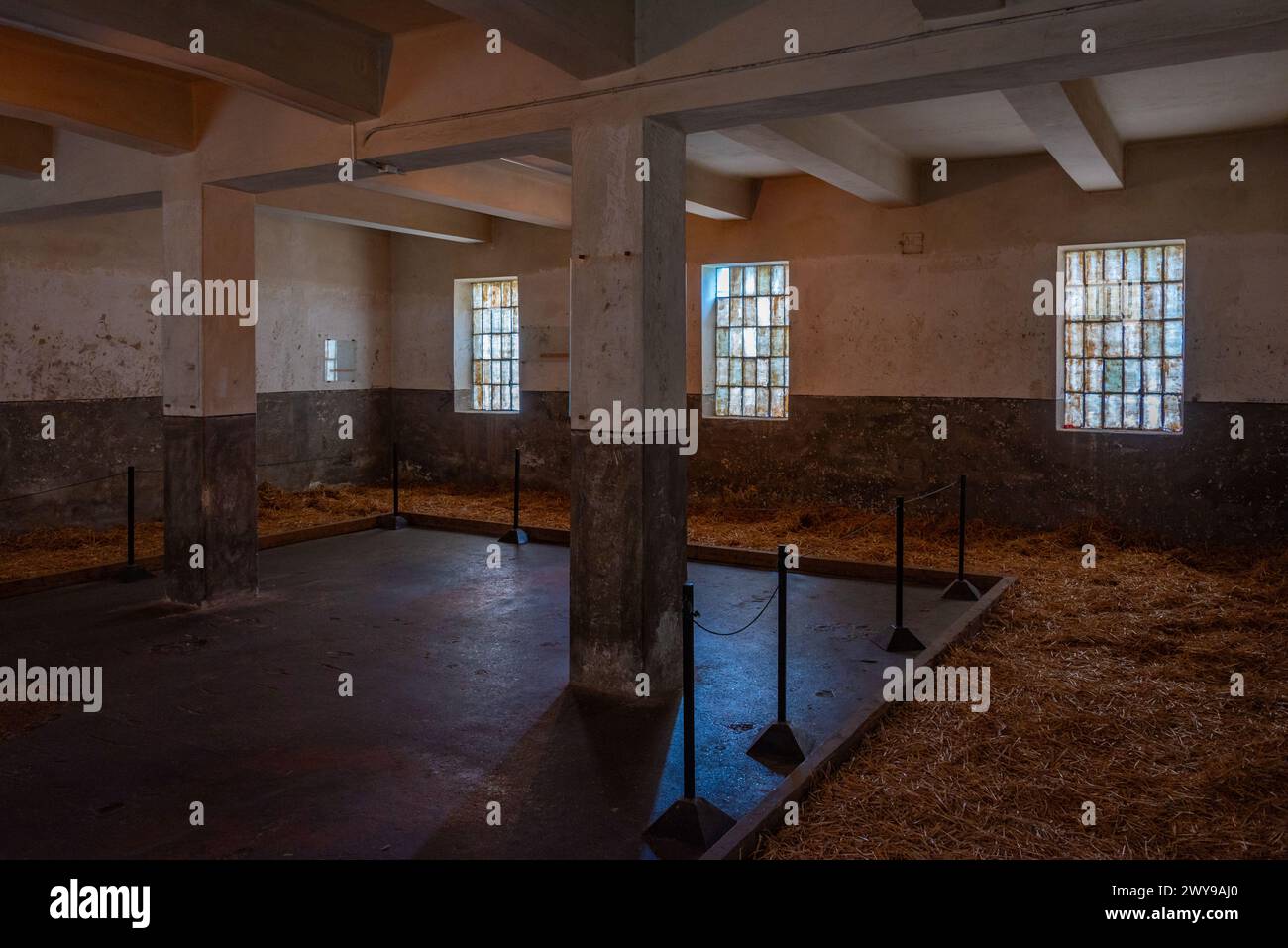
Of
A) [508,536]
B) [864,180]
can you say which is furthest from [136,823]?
[864,180]

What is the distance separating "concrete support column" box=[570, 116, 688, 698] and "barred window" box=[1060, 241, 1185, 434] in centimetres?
634

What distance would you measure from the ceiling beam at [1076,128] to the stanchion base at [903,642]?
3.84 meters

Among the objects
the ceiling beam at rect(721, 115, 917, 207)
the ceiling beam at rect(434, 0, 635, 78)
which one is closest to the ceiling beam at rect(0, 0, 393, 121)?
the ceiling beam at rect(434, 0, 635, 78)

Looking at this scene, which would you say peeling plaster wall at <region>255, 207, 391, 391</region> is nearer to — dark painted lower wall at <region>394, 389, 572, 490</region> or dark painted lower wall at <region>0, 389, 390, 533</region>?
dark painted lower wall at <region>0, 389, 390, 533</region>

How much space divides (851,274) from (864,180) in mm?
2042

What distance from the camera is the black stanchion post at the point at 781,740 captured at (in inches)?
205

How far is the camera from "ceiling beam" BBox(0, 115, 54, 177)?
29.5 feet

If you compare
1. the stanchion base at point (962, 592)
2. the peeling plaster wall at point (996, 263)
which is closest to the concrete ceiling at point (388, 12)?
the stanchion base at point (962, 592)

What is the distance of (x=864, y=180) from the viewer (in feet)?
33.5

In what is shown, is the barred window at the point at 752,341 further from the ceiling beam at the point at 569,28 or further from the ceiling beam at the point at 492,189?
the ceiling beam at the point at 569,28

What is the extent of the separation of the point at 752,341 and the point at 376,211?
16.3ft

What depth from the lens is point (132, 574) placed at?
9727 mm

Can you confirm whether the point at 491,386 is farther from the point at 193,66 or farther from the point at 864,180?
the point at 193,66

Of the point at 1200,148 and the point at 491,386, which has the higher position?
the point at 1200,148
